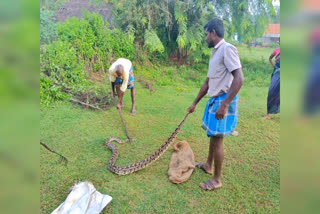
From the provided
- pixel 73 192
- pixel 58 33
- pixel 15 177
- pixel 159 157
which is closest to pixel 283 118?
pixel 15 177

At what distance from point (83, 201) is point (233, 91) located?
229 centimetres

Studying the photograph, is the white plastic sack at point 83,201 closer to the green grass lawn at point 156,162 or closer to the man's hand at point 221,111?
the green grass lawn at point 156,162

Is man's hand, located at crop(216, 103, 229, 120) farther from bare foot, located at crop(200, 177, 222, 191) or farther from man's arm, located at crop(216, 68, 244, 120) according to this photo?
bare foot, located at crop(200, 177, 222, 191)

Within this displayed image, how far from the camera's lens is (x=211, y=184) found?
10.3 ft

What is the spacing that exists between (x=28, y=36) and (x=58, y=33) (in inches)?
319

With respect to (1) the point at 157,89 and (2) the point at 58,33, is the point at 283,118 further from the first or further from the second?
(2) the point at 58,33

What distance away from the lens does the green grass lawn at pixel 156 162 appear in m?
2.90

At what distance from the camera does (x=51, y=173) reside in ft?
11.1

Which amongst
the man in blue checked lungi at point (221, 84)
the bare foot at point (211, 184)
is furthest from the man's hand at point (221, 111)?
the bare foot at point (211, 184)

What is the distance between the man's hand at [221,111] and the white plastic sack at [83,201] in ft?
5.93

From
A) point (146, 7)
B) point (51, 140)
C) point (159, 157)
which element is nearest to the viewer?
point (159, 157)

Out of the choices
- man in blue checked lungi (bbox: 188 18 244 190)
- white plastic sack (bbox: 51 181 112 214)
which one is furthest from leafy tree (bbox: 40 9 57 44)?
man in blue checked lungi (bbox: 188 18 244 190)

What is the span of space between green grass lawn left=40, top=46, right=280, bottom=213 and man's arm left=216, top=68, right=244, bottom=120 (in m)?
1.28

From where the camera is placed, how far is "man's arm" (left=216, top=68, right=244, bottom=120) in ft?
8.04
